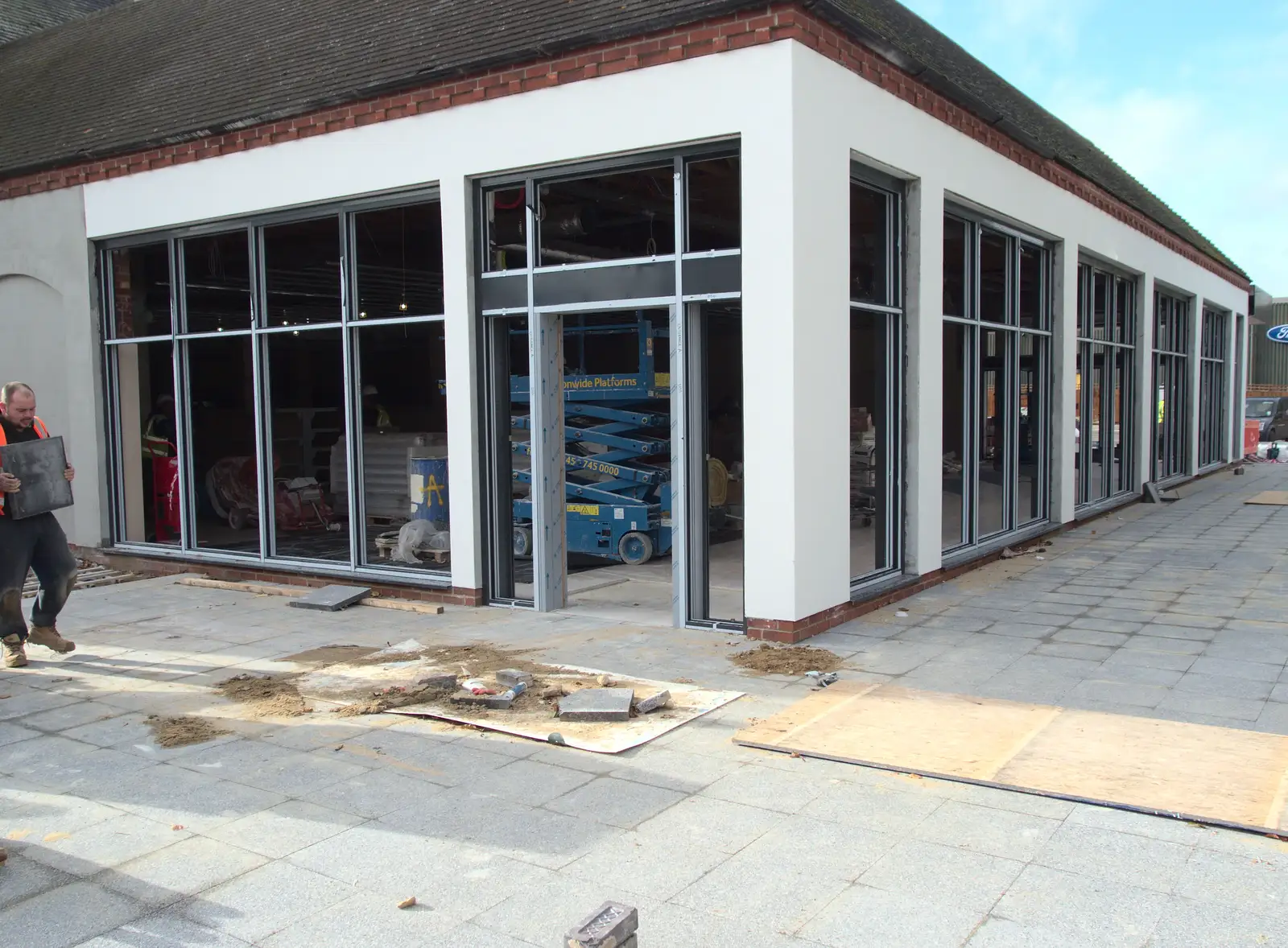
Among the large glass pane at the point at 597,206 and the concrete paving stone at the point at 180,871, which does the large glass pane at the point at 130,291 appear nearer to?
the large glass pane at the point at 597,206

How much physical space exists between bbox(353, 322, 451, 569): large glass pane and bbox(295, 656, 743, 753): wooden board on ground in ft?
10.1

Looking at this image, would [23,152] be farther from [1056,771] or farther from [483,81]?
[1056,771]

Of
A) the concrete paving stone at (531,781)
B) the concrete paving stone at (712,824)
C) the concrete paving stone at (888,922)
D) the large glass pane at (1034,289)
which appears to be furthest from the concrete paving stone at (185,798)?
the large glass pane at (1034,289)

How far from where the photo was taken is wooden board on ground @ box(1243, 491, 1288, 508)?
16.0 metres

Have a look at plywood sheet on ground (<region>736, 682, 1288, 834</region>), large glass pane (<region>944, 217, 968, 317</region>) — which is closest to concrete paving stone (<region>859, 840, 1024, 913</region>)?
plywood sheet on ground (<region>736, 682, 1288, 834</region>)

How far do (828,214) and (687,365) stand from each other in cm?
150

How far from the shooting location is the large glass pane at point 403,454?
34.5ft

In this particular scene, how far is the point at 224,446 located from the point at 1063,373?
42.2 feet

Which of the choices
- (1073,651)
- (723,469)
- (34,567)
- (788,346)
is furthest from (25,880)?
(723,469)

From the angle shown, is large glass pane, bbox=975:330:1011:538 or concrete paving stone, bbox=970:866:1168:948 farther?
large glass pane, bbox=975:330:1011:538

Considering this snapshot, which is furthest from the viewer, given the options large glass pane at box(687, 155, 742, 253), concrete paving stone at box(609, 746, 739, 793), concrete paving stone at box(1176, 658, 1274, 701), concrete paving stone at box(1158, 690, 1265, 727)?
large glass pane at box(687, 155, 742, 253)

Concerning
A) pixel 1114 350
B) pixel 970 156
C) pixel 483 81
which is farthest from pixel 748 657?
pixel 1114 350

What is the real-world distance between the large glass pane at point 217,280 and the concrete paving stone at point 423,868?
26.1 ft

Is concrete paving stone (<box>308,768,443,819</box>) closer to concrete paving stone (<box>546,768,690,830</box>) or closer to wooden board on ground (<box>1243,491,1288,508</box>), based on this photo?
concrete paving stone (<box>546,768,690,830</box>)
